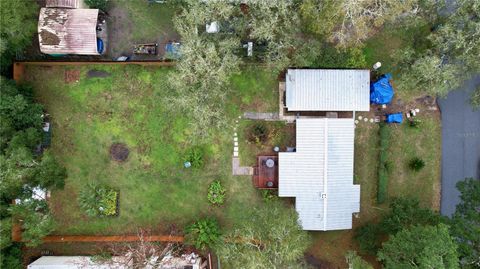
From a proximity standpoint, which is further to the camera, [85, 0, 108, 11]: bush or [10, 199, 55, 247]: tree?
[85, 0, 108, 11]: bush

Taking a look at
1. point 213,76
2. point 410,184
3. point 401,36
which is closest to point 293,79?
point 213,76

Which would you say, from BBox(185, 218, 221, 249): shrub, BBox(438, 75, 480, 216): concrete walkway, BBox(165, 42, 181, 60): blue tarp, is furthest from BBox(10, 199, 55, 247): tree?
BBox(438, 75, 480, 216): concrete walkway

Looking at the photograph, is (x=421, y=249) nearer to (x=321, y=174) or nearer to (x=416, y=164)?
(x=321, y=174)

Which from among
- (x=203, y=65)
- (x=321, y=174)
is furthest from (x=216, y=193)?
(x=203, y=65)

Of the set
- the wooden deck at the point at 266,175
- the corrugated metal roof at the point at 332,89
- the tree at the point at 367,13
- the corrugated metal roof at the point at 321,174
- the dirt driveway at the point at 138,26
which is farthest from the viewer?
the dirt driveway at the point at 138,26

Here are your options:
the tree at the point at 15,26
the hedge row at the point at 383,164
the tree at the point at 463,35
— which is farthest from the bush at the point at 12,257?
the tree at the point at 463,35

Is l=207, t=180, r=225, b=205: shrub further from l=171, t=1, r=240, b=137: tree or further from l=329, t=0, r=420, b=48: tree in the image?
l=329, t=0, r=420, b=48: tree

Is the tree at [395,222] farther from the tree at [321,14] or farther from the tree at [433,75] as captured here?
the tree at [321,14]
